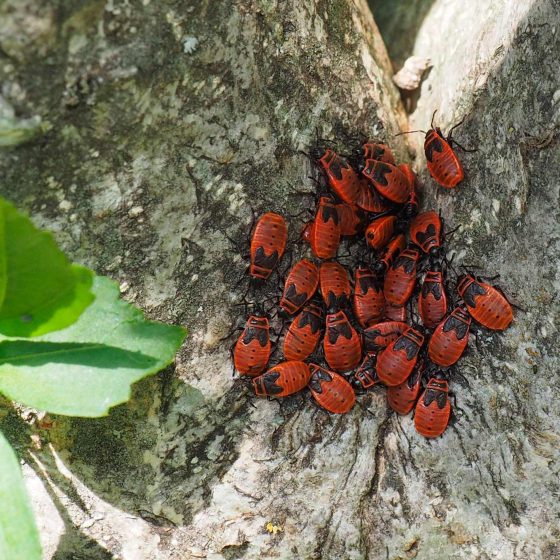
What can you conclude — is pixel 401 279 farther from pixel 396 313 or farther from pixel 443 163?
pixel 443 163

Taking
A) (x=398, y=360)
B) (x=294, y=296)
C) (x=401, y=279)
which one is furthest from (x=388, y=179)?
(x=398, y=360)

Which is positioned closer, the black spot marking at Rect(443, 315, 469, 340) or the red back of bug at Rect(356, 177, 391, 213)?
the black spot marking at Rect(443, 315, 469, 340)

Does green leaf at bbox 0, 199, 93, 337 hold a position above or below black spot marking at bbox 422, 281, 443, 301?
above

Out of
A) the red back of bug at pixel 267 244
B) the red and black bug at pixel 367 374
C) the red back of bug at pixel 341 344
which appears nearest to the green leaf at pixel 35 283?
the red back of bug at pixel 267 244

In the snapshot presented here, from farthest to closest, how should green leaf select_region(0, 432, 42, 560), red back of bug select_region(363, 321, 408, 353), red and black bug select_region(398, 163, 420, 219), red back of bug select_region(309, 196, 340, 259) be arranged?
red and black bug select_region(398, 163, 420, 219) → red back of bug select_region(363, 321, 408, 353) → red back of bug select_region(309, 196, 340, 259) → green leaf select_region(0, 432, 42, 560)

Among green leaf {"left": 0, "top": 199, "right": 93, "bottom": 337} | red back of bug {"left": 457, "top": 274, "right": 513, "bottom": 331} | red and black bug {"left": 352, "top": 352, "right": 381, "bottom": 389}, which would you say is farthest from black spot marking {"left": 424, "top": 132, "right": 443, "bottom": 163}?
green leaf {"left": 0, "top": 199, "right": 93, "bottom": 337}

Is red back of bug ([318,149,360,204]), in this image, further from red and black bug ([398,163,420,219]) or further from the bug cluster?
red and black bug ([398,163,420,219])
